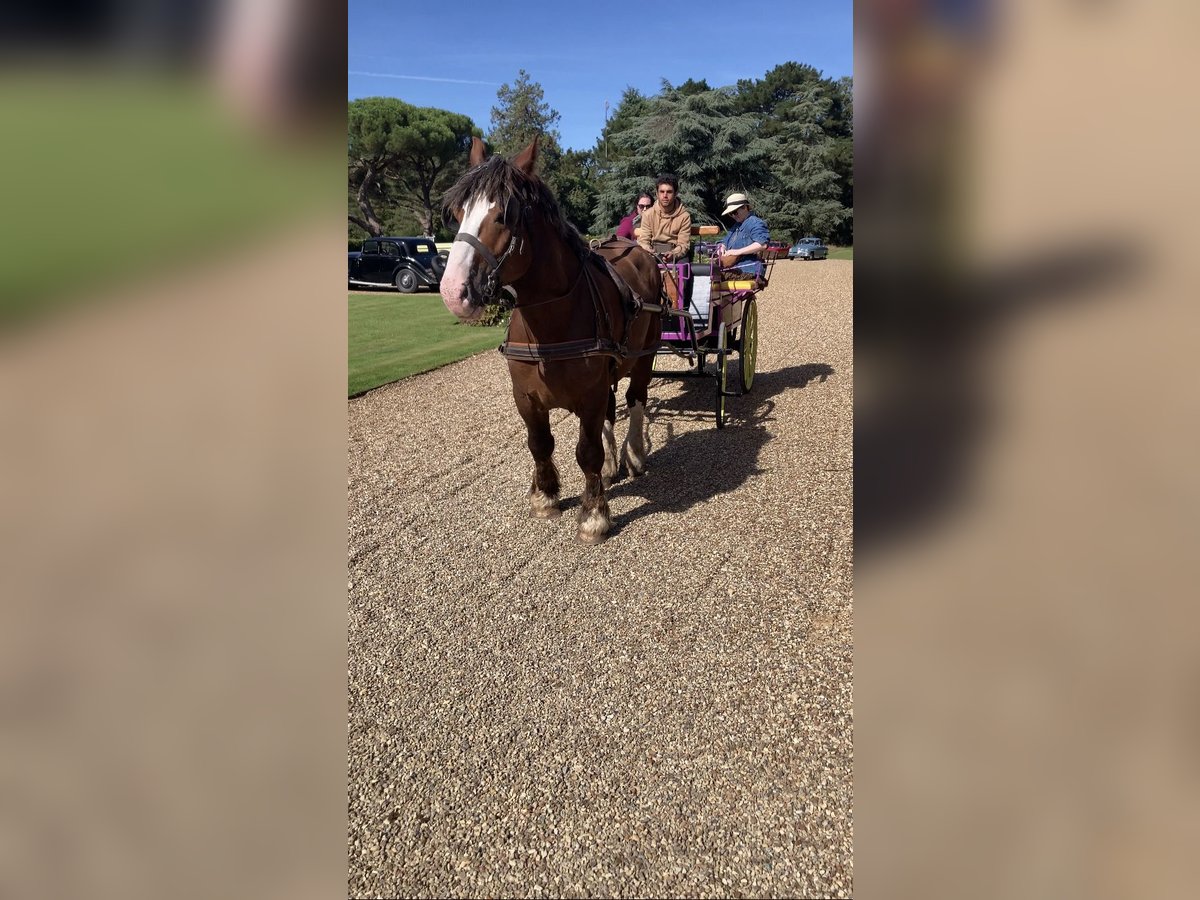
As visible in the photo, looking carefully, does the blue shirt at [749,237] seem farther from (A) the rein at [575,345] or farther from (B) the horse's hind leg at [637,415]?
(A) the rein at [575,345]

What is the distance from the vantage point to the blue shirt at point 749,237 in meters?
7.33

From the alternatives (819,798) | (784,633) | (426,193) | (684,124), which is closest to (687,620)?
(784,633)

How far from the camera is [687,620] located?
159 inches

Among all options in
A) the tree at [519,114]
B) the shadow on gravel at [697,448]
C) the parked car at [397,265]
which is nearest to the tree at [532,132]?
the tree at [519,114]

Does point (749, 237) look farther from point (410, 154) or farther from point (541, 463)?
point (410, 154)

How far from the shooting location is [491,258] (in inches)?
136

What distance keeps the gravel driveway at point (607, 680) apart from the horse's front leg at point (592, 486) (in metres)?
0.15

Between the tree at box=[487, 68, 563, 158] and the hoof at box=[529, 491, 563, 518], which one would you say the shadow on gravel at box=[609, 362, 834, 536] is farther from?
the tree at box=[487, 68, 563, 158]

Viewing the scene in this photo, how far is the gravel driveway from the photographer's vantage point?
8.39 feet

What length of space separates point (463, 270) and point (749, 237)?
189 inches
